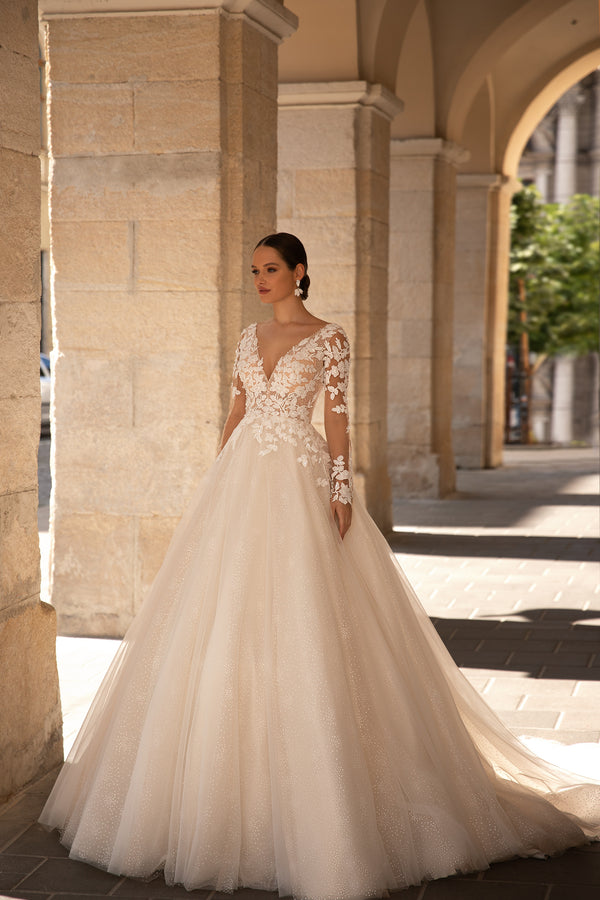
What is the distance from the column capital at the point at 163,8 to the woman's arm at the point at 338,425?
281 centimetres

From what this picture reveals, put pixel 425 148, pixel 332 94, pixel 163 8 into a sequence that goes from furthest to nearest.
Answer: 1. pixel 425 148
2. pixel 332 94
3. pixel 163 8

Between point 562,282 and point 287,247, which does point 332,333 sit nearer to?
point 287,247

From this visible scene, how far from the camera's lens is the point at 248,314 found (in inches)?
245

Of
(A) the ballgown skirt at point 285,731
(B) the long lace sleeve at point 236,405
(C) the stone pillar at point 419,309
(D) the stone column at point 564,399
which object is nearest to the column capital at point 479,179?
(C) the stone pillar at point 419,309

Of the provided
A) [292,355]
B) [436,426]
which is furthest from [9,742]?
[436,426]

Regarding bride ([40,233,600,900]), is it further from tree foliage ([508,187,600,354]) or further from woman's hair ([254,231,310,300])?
tree foliage ([508,187,600,354])

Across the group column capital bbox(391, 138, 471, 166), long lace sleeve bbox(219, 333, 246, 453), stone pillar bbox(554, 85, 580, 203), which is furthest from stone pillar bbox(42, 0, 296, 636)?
stone pillar bbox(554, 85, 580, 203)

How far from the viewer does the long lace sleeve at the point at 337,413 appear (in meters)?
3.76

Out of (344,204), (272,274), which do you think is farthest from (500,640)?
(344,204)

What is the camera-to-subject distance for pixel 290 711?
3.39m

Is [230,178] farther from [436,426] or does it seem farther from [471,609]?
[436,426]

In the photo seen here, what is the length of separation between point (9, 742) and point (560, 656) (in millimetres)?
2925

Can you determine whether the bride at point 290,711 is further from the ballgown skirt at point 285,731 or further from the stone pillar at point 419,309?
the stone pillar at point 419,309
